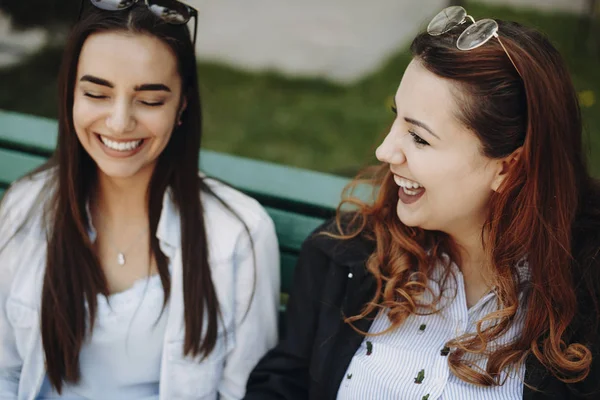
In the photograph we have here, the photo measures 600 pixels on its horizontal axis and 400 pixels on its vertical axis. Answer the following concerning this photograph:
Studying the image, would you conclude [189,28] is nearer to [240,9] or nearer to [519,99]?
[519,99]

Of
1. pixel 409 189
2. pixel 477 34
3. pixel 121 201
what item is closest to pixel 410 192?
pixel 409 189

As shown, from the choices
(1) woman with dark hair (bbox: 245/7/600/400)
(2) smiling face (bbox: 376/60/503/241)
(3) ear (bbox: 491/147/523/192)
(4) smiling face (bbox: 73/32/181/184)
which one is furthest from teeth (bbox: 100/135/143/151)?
(3) ear (bbox: 491/147/523/192)

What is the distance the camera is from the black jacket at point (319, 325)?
7.36 feet

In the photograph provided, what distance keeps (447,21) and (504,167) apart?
1.35 ft

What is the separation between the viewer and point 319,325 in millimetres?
2305

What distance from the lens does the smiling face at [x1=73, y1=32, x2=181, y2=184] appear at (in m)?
2.19

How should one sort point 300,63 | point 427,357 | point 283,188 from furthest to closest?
point 300,63
point 283,188
point 427,357

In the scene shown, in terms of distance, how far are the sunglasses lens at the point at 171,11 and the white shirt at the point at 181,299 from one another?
22.0 inches

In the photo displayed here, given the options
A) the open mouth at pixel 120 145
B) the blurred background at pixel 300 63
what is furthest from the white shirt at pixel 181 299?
the blurred background at pixel 300 63

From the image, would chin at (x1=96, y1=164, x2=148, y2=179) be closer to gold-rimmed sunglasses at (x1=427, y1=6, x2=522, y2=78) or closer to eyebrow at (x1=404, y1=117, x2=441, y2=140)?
eyebrow at (x1=404, y1=117, x2=441, y2=140)

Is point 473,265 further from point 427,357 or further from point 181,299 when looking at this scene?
point 181,299

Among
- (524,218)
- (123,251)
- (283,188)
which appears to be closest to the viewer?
(524,218)

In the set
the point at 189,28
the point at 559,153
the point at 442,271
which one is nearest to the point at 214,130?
the point at 189,28

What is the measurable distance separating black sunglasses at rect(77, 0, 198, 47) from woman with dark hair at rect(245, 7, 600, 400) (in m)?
0.69
